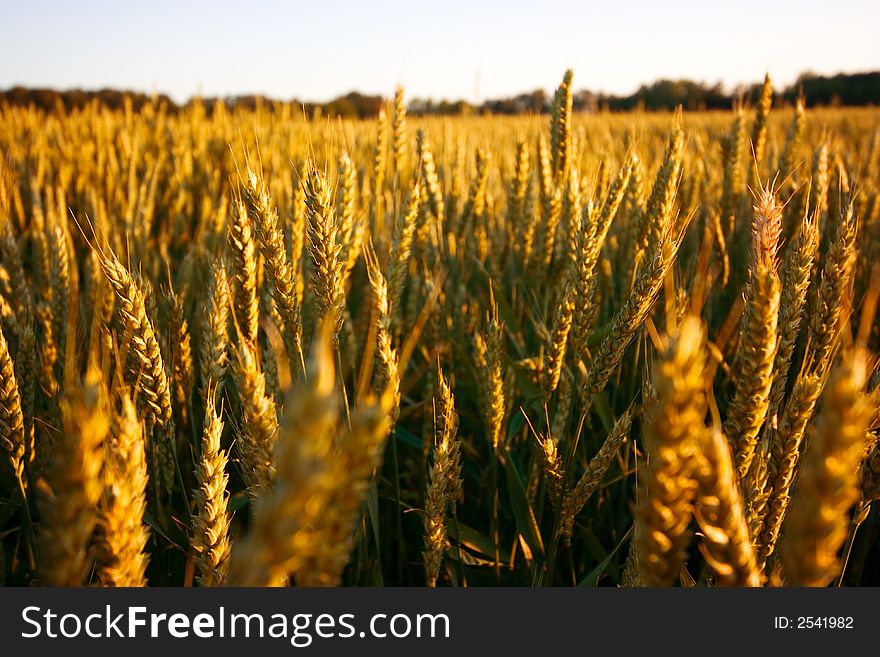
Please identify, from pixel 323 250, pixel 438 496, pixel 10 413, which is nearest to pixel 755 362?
pixel 438 496

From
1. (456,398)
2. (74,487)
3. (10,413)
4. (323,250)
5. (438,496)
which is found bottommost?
(456,398)

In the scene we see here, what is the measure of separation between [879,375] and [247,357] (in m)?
1.19

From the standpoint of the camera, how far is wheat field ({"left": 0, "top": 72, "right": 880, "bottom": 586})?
0.60m

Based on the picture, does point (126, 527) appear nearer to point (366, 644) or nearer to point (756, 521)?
point (366, 644)

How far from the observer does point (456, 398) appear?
6.72 ft

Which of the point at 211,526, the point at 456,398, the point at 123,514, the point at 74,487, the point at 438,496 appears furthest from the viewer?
the point at 456,398

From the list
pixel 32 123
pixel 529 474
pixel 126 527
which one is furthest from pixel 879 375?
pixel 32 123

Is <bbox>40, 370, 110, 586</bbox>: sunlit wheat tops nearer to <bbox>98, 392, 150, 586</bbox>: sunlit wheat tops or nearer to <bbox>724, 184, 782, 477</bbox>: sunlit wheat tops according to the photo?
<bbox>98, 392, 150, 586</bbox>: sunlit wheat tops

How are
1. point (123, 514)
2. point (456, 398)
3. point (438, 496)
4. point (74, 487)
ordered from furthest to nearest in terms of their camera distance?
point (456, 398)
point (438, 496)
point (123, 514)
point (74, 487)

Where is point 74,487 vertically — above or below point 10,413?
above

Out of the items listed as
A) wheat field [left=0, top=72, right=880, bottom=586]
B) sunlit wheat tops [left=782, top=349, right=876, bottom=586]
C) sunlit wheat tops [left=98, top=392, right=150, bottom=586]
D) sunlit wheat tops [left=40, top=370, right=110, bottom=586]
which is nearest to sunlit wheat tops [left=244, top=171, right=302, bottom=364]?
wheat field [left=0, top=72, right=880, bottom=586]

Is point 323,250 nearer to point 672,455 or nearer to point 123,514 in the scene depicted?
point 123,514

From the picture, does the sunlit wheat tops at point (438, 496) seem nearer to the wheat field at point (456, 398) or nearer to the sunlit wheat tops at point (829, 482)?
the wheat field at point (456, 398)

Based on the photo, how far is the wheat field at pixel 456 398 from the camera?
60 centimetres
